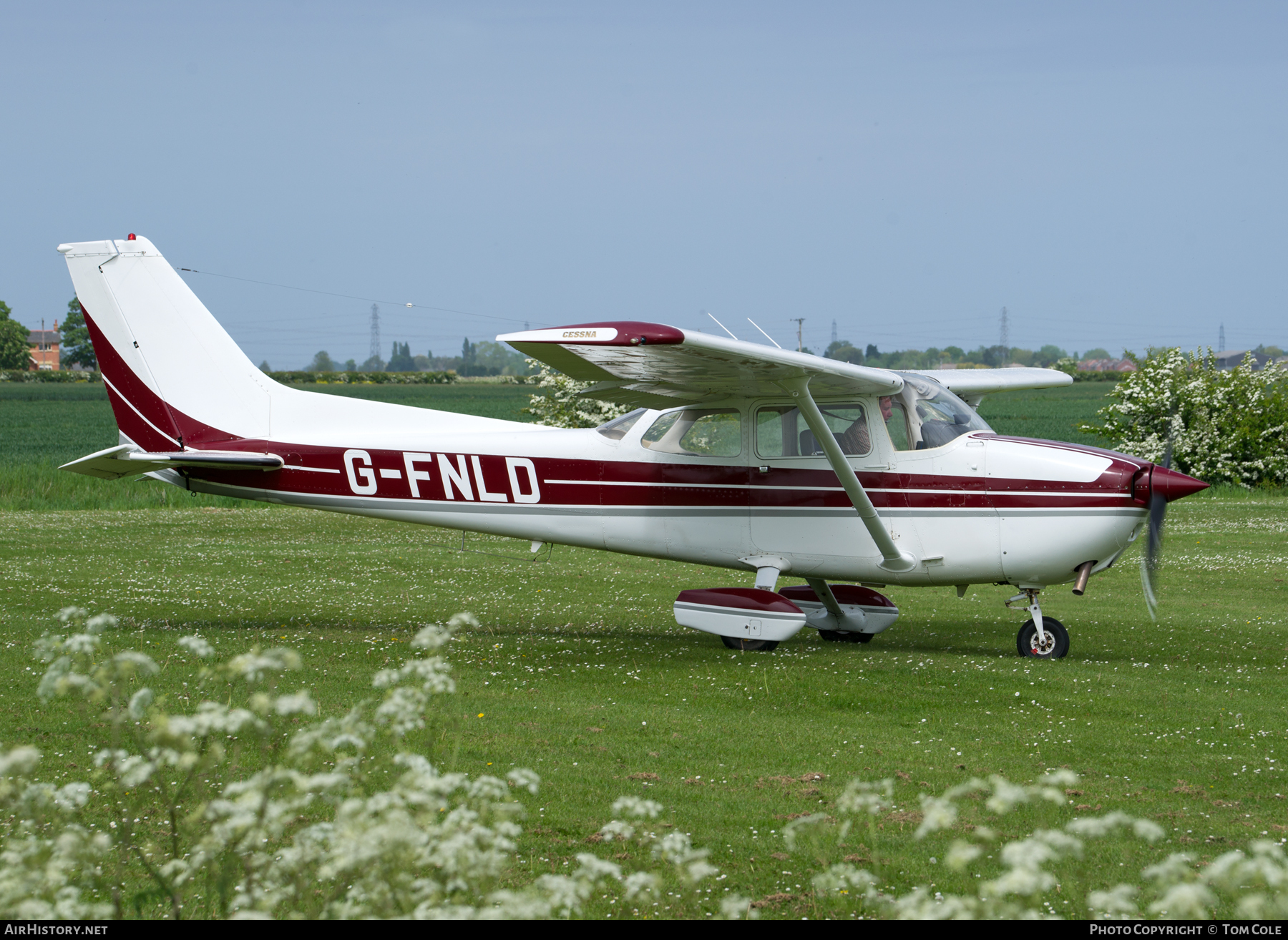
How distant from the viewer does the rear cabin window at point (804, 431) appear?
34.6 feet

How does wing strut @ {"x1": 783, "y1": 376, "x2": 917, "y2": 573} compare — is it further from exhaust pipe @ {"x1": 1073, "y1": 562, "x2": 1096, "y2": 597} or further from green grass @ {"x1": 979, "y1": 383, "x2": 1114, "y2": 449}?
green grass @ {"x1": 979, "y1": 383, "x2": 1114, "y2": 449}

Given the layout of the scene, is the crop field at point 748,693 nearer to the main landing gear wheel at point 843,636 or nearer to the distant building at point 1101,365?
the main landing gear wheel at point 843,636

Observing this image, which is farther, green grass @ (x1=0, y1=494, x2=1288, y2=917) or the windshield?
the windshield

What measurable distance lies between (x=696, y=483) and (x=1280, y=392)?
Result: 22.9m

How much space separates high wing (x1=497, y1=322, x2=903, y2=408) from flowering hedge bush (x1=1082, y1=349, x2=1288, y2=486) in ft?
63.5

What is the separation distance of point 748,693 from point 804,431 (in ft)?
9.80

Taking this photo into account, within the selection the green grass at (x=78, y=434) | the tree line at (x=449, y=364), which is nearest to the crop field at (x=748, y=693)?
the green grass at (x=78, y=434)

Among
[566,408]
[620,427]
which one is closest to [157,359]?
[620,427]

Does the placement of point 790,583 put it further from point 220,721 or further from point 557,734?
point 220,721

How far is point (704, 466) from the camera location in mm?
11039

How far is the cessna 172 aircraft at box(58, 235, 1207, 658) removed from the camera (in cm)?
991

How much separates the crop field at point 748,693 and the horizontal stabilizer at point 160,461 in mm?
1577

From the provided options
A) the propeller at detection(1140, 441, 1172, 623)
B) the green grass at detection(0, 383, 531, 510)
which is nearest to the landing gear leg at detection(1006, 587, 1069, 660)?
the propeller at detection(1140, 441, 1172, 623)

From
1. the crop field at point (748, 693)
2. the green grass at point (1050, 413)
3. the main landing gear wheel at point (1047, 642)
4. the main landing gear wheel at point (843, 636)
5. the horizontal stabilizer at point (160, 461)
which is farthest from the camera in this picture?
the green grass at point (1050, 413)
